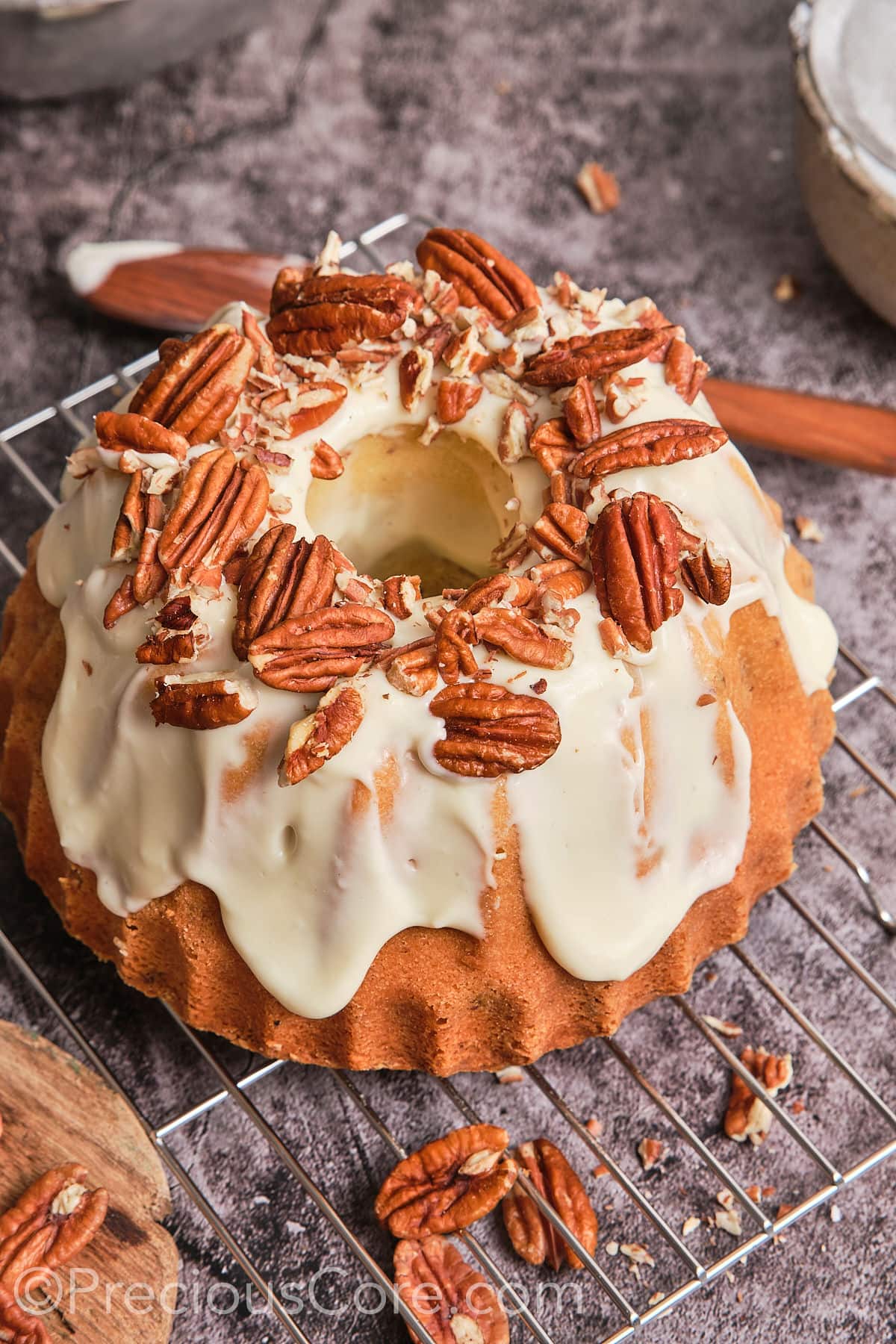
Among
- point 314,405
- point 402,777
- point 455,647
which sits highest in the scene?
point 314,405

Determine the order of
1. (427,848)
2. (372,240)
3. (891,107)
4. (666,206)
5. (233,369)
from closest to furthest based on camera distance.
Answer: (427,848) → (233,369) → (891,107) → (372,240) → (666,206)

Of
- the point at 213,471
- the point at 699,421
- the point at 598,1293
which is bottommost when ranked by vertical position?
the point at 598,1293

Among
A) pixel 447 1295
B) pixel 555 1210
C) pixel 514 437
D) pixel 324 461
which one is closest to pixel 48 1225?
pixel 447 1295

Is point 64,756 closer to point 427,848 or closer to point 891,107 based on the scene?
point 427,848

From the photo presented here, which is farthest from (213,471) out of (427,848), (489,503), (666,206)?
(666,206)

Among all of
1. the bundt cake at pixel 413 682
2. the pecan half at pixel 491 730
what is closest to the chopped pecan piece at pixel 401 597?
the bundt cake at pixel 413 682

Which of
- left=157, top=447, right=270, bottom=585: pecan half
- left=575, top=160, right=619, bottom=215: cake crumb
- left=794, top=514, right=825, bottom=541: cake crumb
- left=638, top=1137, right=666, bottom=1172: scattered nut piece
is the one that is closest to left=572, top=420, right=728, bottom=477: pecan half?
left=157, top=447, right=270, bottom=585: pecan half

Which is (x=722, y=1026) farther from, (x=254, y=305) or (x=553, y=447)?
(x=254, y=305)

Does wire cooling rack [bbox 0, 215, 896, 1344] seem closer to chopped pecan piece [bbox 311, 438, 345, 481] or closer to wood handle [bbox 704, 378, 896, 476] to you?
wood handle [bbox 704, 378, 896, 476]
